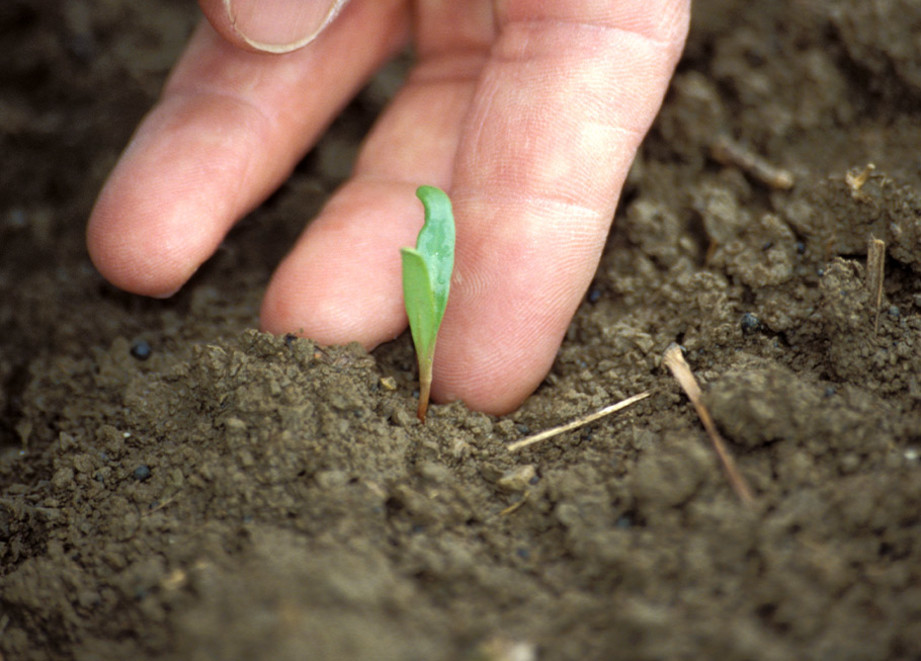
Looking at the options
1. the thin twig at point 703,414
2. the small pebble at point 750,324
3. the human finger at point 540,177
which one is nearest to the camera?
the thin twig at point 703,414

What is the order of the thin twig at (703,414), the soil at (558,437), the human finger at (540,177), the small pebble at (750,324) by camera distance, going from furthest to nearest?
the human finger at (540,177), the small pebble at (750,324), the thin twig at (703,414), the soil at (558,437)

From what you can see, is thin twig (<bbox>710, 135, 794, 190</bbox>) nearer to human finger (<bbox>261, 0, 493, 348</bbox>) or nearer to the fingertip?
human finger (<bbox>261, 0, 493, 348</bbox>)

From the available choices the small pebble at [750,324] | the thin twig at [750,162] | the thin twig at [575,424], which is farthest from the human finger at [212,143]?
the small pebble at [750,324]

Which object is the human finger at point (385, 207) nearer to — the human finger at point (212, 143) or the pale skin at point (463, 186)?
the pale skin at point (463, 186)

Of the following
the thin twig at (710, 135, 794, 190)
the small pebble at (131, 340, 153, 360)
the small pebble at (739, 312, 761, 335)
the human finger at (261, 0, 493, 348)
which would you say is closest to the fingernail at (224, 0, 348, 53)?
the human finger at (261, 0, 493, 348)

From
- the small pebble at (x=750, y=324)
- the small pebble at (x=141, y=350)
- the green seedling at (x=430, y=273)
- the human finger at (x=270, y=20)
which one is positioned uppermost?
the human finger at (x=270, y=20)

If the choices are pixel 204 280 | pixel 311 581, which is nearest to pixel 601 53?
pixel 204 280
